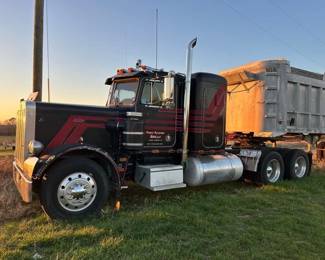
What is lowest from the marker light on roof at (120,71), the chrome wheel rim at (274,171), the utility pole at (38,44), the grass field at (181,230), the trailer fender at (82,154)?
the grass field at (181,230)

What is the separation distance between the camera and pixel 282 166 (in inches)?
369

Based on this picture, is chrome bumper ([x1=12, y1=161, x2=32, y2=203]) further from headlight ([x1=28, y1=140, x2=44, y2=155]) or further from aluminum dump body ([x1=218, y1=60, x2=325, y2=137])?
aluminum dump body ([x1=218, y1=60, x2=325, y2=137])

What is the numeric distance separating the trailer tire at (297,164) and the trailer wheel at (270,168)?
11.9 inches

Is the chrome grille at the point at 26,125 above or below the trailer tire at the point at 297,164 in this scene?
above

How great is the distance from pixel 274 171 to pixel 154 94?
4.49 metres

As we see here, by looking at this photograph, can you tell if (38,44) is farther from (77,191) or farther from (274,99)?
(274,99)

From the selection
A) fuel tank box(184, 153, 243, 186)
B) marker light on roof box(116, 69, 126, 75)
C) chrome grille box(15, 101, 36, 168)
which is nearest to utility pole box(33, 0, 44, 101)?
marker light on roof box(116, 69, 126, 75)

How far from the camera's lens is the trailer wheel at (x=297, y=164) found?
31.3 ft

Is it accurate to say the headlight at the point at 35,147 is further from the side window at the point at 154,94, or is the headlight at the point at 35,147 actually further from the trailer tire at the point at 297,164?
the trailer tire at the point at 297,164

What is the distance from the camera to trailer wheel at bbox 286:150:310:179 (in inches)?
375

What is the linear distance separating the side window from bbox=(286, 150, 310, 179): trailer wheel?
4.52m

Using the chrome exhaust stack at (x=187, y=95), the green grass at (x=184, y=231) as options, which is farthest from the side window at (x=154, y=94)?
the green grass at (x=184, y=231)

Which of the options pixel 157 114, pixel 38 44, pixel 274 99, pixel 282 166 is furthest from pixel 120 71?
pixel 282 166

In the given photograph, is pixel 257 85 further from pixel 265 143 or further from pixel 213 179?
pixel 213 179
